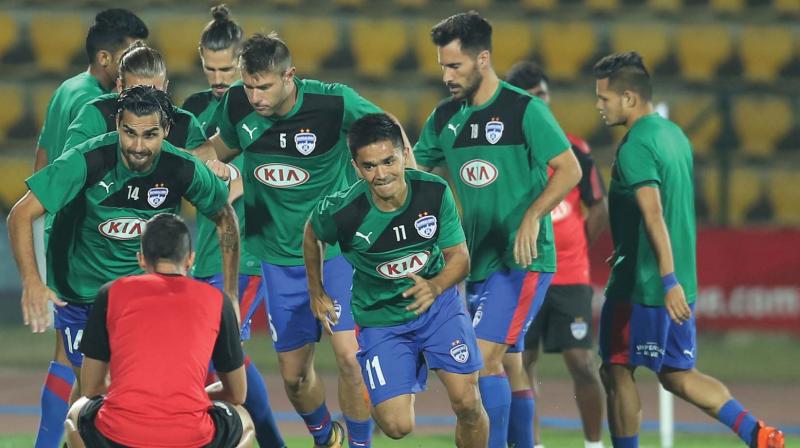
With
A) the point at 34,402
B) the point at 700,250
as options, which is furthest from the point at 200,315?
the point at 700,250

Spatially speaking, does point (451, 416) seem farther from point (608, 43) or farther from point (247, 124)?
point (608, 43)

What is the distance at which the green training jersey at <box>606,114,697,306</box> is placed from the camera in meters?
6.49

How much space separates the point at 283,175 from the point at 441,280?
1204 millimetres

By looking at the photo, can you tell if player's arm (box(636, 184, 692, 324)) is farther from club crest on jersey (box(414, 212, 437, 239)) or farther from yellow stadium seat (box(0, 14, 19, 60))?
yellow stadium seat (box(0, 14, 19, 60))

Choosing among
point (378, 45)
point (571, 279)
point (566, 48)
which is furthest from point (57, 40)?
point (571, 279)

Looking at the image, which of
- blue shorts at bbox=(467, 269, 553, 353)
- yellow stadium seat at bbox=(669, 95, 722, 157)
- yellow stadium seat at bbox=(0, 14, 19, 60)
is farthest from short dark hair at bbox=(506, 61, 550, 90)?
yellow stadium seat at bbox=(0, 14, 19, 60)

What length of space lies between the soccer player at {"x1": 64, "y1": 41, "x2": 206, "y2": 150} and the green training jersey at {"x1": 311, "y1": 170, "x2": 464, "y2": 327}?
2.81 feet

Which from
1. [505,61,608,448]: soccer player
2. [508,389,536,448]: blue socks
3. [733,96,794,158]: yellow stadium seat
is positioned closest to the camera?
[508,389,536,448]: blue socks

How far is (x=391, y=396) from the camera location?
5.91m

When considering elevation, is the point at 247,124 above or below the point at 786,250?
above

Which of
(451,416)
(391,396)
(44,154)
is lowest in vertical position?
(451,416)

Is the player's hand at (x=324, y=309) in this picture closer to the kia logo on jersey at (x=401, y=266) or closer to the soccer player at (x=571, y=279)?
the kia logo on jersey at (x=401, y=266)

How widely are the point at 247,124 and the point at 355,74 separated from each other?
26.6 feet

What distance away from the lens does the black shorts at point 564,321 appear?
25.0 ft
